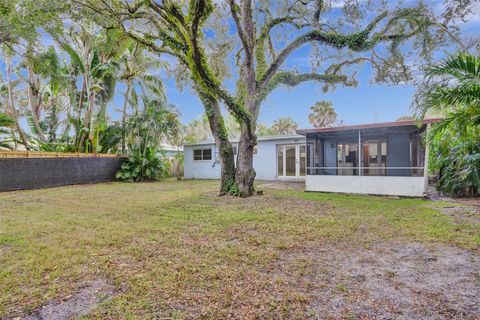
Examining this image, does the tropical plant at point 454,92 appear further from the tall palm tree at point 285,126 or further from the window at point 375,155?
the tall palm tree at point 285,126

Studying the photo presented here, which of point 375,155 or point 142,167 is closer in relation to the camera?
point 375,155

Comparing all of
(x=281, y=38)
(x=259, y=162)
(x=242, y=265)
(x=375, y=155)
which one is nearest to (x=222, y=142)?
(x=281, y=38)

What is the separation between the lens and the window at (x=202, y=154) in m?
17.6

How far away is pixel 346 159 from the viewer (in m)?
12.9

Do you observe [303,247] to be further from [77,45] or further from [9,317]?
[77,45]

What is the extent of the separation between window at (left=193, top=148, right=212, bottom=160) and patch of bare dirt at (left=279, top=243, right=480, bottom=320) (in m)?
13.9

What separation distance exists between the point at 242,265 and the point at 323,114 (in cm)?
2738

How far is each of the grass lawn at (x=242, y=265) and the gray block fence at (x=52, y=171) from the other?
19.3 ft

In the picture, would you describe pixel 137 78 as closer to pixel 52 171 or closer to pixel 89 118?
pixel 89 118

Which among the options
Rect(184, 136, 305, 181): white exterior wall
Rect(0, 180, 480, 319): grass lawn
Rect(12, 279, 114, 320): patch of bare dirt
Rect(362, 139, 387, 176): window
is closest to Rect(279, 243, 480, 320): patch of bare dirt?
Rect(0, 180, 480, 319): grass lawn

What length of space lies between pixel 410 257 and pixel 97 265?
4078 mm

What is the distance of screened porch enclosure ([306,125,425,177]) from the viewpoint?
11.1 meters

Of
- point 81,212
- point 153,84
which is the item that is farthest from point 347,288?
point 153,84

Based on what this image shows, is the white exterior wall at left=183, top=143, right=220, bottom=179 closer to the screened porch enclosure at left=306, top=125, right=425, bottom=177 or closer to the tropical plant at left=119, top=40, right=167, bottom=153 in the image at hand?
the tropical plant at left=119, top=40, right=167, bottom=153
